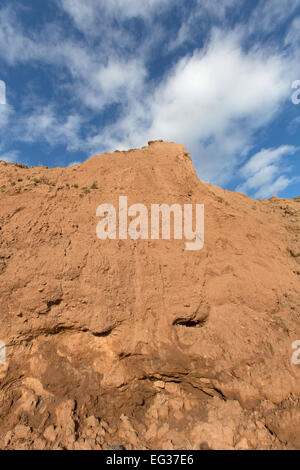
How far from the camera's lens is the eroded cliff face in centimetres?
434

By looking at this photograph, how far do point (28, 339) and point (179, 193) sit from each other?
5466mm

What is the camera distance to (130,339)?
191 inches

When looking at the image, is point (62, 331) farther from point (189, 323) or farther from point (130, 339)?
point (189, 323)

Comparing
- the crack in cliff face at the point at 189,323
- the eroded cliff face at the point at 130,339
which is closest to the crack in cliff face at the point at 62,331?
the eroded cliff face at the point at 130,339

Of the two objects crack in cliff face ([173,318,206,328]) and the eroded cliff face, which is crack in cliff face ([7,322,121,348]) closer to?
the eroded cliff face

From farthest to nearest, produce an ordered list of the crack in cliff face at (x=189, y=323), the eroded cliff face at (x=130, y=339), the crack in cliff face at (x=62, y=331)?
the crack in cliff face at (x=189, y=323)
the crack in cliff face at (x=62, y=331)
the eroded cliff face at (x=130, y=339)

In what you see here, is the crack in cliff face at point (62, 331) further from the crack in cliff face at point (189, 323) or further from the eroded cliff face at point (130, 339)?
the crack in cliff face at point (189, 323)

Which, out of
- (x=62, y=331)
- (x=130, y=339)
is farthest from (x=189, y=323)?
(x=62, y=331)

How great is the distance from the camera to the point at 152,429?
444 centimetres

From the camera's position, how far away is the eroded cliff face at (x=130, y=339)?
171 inches
